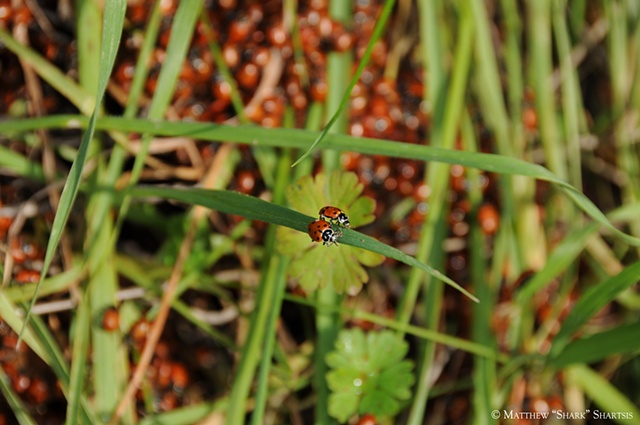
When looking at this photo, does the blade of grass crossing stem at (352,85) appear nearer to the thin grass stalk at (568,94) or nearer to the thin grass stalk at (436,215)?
the thin grass stalk at (436,215)

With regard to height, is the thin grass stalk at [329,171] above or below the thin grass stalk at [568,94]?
below

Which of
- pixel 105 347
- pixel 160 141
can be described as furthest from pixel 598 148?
pixel 105 347

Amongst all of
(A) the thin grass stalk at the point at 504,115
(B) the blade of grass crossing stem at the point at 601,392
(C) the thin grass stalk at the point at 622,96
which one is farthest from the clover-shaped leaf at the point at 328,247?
(C) the thin grass stalk at the point at 622,96

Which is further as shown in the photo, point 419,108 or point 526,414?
point 419,108

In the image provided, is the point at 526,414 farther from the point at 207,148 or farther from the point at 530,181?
the point at 207,148

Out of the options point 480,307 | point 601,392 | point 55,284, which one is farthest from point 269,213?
point 601,392

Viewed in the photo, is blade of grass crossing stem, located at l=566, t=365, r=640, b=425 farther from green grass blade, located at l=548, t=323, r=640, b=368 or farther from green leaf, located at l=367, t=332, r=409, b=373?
green leaf, located at l=367, t=332, r=409, b=373

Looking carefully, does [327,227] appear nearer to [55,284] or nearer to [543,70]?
[55,284]
